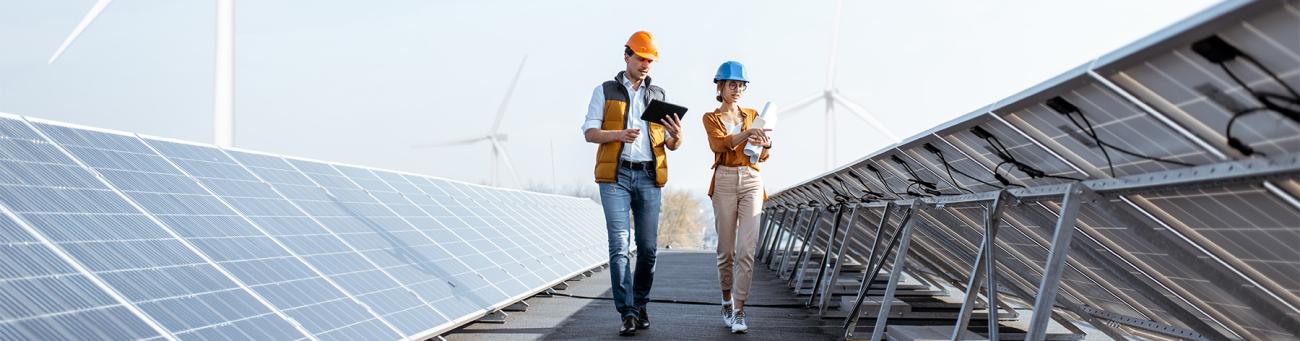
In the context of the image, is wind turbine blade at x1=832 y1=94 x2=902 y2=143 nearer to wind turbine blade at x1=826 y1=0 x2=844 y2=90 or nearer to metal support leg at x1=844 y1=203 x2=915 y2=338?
wind turbine blade at x1=826 y1=0 x2=844 y2=90

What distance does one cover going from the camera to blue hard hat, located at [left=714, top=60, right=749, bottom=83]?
10.0 metres

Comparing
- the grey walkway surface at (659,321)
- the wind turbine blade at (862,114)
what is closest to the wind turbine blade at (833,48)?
the wind turbine blade at (862,114)

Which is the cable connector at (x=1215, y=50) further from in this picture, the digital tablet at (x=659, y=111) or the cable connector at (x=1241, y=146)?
the digital tablet at (x=659, y=111)

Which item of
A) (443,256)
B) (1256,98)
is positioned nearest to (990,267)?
(1256,98)

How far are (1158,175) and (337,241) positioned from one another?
6.64 m

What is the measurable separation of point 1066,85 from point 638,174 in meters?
4.99

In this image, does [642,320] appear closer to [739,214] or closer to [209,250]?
[739,214]

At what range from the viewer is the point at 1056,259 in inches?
228

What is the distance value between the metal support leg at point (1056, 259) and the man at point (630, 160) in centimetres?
410

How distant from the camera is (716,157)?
1033 cm

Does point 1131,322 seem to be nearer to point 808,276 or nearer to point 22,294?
point 22,294

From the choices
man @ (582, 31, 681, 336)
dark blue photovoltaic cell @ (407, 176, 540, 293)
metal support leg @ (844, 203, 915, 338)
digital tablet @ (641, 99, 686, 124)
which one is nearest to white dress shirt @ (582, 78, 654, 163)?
man @ (582, 31, 681, 336)

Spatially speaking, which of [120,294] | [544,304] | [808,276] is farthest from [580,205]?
[120,294]

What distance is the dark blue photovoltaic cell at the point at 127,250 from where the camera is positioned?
6.03m
